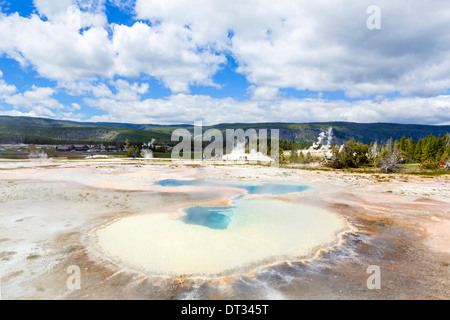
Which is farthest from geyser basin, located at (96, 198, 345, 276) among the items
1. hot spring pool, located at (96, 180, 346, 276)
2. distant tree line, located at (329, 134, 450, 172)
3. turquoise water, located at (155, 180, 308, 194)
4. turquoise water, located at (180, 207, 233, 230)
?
distant tree line, located at (329, 134, 450, 172)

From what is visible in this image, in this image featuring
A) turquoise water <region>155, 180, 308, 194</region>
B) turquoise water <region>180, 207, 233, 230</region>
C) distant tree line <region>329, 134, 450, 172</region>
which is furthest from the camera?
distant tree line <region>329, 134, 450, 172</region>

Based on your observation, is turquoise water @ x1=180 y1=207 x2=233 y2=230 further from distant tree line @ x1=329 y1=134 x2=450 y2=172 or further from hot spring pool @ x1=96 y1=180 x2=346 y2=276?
distant tree line @ x1=329 y1=134 x2=450 y2=172

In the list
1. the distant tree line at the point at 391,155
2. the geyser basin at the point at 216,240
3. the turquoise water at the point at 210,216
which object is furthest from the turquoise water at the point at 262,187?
the distant tree line at the point at 391,155

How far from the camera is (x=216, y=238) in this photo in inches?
446

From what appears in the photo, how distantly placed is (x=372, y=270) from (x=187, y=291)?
21.9 feet

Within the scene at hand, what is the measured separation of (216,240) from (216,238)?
0.26 meters

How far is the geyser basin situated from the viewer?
8797mm

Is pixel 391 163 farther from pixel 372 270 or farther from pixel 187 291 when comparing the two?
pixel 187 291

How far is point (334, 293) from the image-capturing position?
709 centimetres

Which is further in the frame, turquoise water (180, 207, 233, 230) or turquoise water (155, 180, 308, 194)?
turquoise water (155, 180, 308, 194)

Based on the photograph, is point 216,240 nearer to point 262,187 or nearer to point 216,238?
point 216,238

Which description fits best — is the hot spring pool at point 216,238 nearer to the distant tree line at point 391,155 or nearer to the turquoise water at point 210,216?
the turquoise water at point 210,216

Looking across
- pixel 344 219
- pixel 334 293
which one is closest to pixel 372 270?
pixel 334 293

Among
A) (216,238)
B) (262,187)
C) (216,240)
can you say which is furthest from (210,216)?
(262,187)
